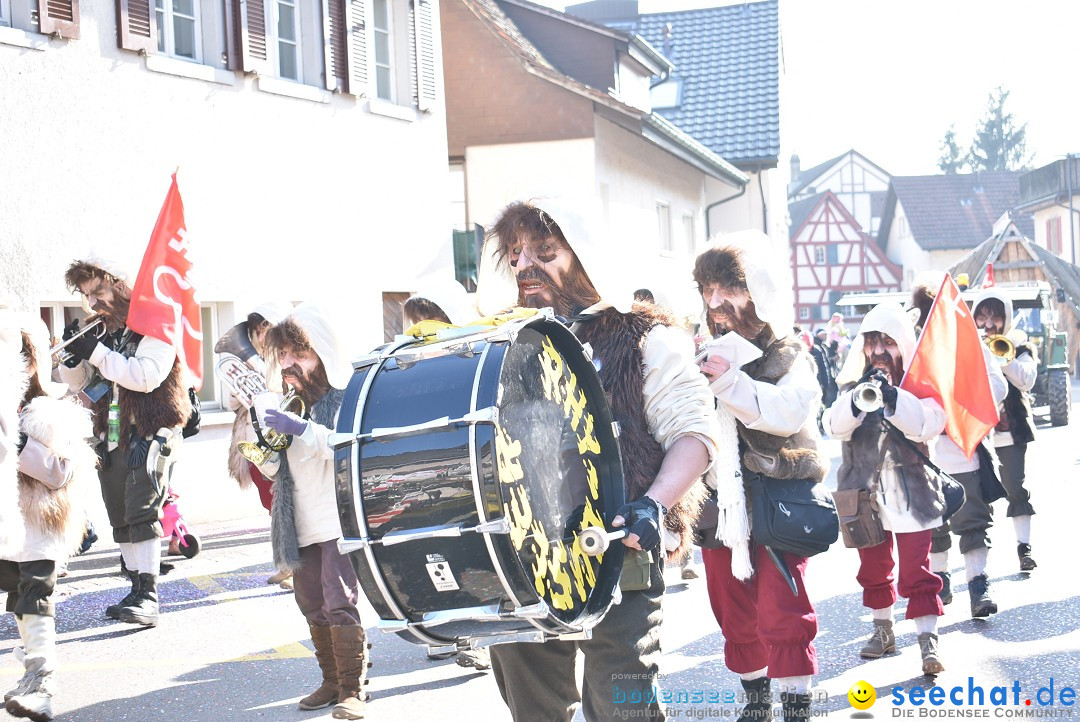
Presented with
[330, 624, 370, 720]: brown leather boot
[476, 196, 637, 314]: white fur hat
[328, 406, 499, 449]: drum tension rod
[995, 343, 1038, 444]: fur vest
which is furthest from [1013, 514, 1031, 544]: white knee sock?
[328, 406, 499, 449]: drum tension rod

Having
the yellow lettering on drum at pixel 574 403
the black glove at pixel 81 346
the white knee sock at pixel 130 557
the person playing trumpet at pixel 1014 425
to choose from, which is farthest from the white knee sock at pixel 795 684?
the black glove at pixel 81 346

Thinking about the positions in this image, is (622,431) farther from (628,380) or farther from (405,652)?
(405,652)

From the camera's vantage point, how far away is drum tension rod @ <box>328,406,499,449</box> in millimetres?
3031

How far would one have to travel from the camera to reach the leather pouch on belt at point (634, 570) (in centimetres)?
341

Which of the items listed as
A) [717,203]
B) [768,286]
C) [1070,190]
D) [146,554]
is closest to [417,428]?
[768,286]

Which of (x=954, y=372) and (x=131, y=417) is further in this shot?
(x=131, y=417)

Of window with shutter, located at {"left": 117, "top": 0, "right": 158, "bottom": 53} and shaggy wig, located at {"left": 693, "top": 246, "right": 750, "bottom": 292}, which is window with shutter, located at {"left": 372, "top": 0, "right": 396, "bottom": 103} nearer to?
window with shutter, located at {"left": 117, "top": 0, "right": 158, "bottom": 53}

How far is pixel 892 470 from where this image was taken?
6.02 meters

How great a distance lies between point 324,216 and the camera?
13.8m

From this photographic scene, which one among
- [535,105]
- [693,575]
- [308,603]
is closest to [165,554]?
[693,575]

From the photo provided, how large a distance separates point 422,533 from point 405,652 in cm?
395

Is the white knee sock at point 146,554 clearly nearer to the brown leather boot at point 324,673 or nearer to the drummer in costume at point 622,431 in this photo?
the brown leather boot at point 324,673

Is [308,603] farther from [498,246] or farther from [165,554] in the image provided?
[165,554]

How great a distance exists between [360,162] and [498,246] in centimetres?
1091
